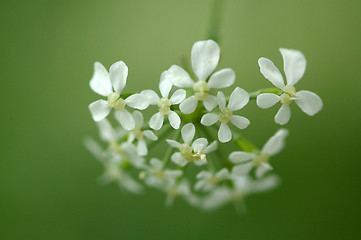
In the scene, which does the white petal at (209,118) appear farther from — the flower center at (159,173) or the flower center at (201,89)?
the flower center at (159,173)

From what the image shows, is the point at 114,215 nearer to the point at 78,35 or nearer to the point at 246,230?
the point at 246,230

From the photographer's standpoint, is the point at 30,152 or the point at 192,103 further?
the point at 30,152

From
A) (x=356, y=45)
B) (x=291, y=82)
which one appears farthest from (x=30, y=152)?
(x=356, y=45)

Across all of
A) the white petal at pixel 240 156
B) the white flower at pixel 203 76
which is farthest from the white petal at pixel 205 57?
the white petal at pixel 240 156

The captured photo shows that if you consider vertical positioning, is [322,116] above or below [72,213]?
above

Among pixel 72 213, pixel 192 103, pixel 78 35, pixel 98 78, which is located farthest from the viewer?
pixel 78 35

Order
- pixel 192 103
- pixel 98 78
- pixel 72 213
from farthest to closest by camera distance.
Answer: pixel 72 213 < pixel 98 78 < pixel 192 103

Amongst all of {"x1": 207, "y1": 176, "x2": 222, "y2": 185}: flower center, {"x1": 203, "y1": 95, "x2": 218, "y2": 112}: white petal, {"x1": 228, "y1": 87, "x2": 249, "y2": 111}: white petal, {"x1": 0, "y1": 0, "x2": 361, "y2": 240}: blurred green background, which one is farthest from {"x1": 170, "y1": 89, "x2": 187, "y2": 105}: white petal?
{"x1": 0, "y1": 0, "x2": 361, "y2": 240}: blurred green background
